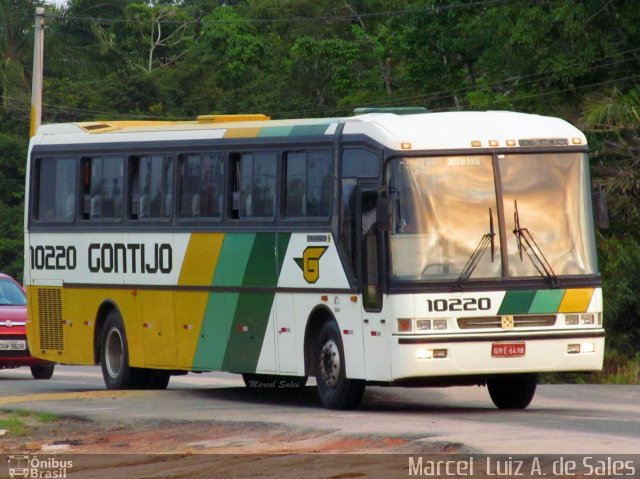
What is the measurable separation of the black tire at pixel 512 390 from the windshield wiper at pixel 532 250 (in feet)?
4.61

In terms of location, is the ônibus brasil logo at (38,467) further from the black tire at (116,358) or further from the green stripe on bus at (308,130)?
the black tire at (116,358)

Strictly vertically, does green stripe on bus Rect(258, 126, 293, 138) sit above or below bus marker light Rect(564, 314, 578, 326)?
above

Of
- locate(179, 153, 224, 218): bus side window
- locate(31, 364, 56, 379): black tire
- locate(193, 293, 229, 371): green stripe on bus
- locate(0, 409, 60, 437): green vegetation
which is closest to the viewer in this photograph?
locate(0, 409, 60, 437): green vegetation

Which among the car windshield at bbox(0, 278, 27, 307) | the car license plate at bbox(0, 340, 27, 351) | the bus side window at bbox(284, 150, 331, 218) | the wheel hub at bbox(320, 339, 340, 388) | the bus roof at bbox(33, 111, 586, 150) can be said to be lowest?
the car license plate at bbox(0, 340, 27, 351)

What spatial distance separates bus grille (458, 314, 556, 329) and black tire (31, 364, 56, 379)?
1185 centimetres

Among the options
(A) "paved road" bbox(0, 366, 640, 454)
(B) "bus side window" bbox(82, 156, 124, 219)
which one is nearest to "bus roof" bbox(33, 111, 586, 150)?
(A) "paved road" bbox(0, 366, 640, 454)

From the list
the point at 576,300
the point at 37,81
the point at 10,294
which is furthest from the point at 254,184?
the point at 37,81

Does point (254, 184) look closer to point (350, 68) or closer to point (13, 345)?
point (13, 345)

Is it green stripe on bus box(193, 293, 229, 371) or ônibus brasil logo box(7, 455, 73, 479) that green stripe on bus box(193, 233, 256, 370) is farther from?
ônibus brasil logo box(7, 455, 73, 479)

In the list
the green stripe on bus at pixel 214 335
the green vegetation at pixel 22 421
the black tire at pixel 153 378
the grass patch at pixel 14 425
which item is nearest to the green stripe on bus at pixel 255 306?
the green stripe on bus at pixel 214 335

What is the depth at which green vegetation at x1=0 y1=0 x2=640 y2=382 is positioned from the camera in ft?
102

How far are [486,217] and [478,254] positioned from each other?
0.39m

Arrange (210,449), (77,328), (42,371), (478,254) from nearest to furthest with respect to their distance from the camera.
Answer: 1. (210,449)
2. (478,254)
3. (77,328)
4. (42,371)

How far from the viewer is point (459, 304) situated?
53.4ft
